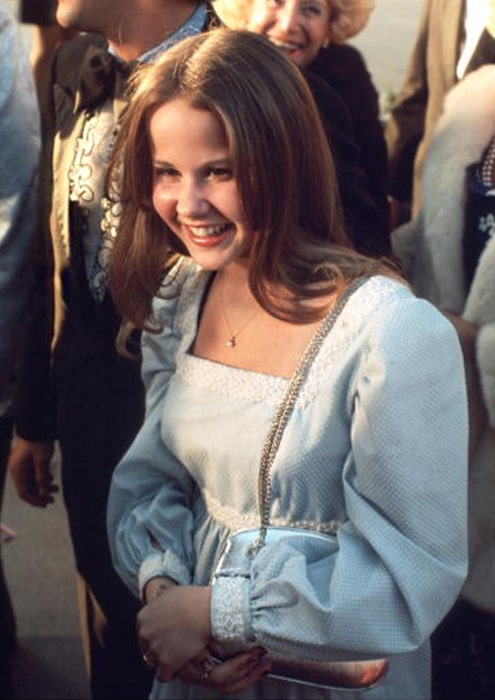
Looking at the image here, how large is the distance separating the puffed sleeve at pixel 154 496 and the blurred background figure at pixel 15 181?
599mm

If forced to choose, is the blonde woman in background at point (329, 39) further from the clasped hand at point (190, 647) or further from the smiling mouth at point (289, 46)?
the clasped hand at point (190, 647)

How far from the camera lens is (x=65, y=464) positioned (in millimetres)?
2615

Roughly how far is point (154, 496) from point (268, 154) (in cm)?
61

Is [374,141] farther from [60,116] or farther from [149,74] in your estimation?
[149,74]

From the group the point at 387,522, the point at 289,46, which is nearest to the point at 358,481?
the point at 387,522

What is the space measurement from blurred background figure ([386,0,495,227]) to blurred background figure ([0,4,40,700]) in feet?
3.15

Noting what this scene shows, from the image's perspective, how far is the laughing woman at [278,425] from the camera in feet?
5.49

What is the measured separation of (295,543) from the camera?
1.72 metres

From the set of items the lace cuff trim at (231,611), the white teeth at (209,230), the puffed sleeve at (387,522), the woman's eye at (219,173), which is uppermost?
the woman's eye at (219,173)

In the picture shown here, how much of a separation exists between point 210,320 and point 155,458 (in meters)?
0.24

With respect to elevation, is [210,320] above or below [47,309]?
above

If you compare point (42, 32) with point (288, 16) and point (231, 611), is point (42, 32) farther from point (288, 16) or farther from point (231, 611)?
point (231, 611)

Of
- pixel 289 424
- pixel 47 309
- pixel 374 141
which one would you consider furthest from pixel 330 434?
pixel 374 141

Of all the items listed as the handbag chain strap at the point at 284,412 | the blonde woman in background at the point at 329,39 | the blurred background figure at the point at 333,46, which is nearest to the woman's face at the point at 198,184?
the handbag chain strap at the point at 284,412
